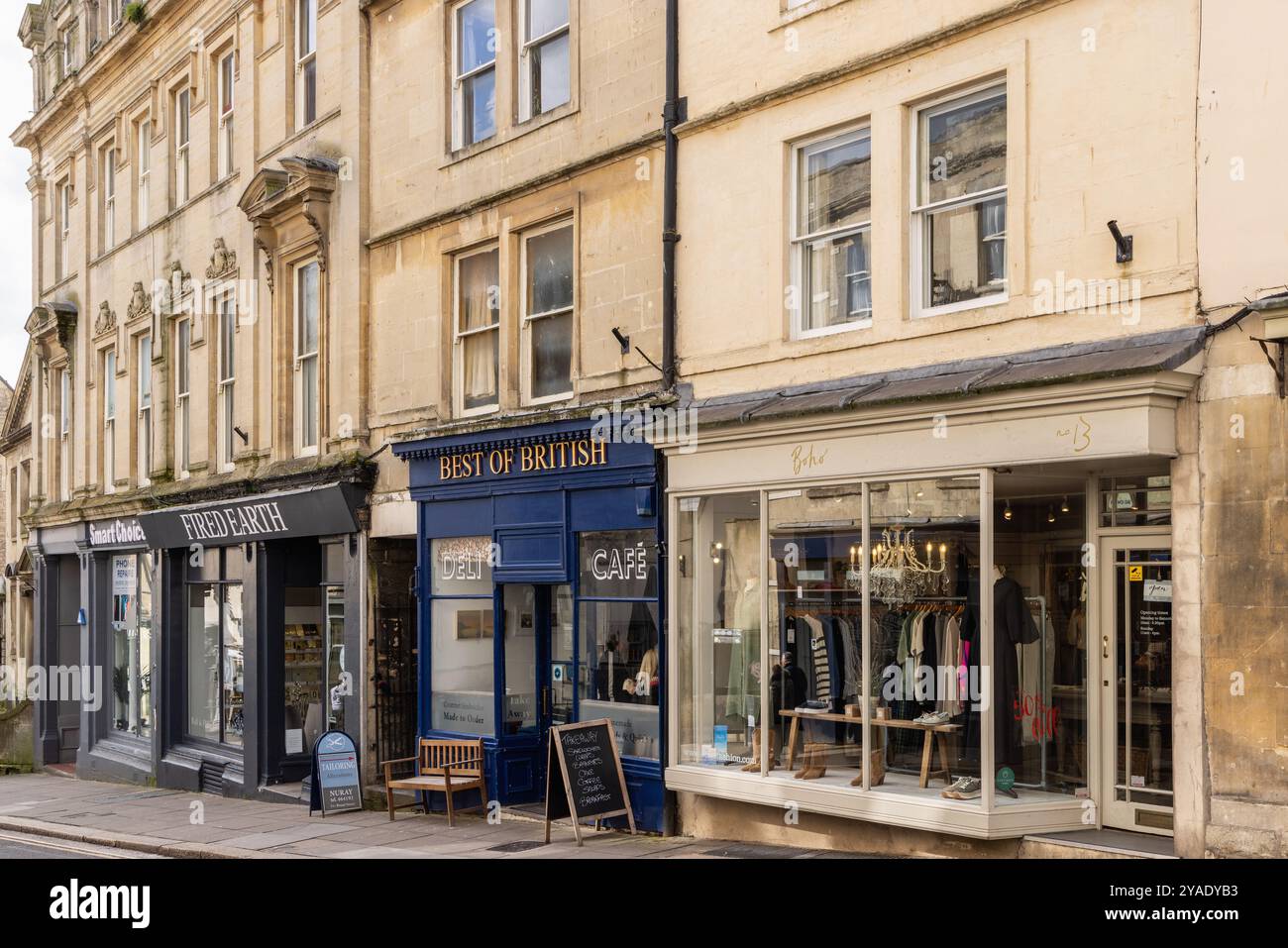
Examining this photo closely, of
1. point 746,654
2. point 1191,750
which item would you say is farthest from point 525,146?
point 1191,750

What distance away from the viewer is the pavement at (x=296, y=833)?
43.1ft

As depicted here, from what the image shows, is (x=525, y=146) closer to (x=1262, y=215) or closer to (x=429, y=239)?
(x=429, y=239)

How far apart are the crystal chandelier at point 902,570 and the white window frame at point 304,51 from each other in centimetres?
1233

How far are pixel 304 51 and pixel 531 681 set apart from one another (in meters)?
10.4

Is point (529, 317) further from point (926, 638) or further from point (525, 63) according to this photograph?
point (926, 638)

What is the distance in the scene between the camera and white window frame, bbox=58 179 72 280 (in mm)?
29984

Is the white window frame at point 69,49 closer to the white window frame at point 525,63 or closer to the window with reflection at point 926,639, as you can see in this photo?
the white window frame at point 525,63

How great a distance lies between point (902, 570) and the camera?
37.7 feet

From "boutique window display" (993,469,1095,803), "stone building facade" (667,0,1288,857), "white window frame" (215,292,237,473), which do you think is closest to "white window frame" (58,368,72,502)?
"white window frame" (215,292,237,473)

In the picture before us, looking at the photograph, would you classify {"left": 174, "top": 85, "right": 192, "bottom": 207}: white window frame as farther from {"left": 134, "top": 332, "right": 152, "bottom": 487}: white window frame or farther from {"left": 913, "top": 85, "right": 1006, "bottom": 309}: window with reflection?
{"left": 913, "top": 85, "right": 1006, "bottom": 309}: window with reflection

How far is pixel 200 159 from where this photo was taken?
2364cm

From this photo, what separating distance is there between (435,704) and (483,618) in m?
1.32

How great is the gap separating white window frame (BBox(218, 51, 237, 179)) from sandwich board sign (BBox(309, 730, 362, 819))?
10.3 meters

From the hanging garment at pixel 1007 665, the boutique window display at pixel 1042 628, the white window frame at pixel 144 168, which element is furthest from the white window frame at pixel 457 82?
the white window frame at pixel 144 168
